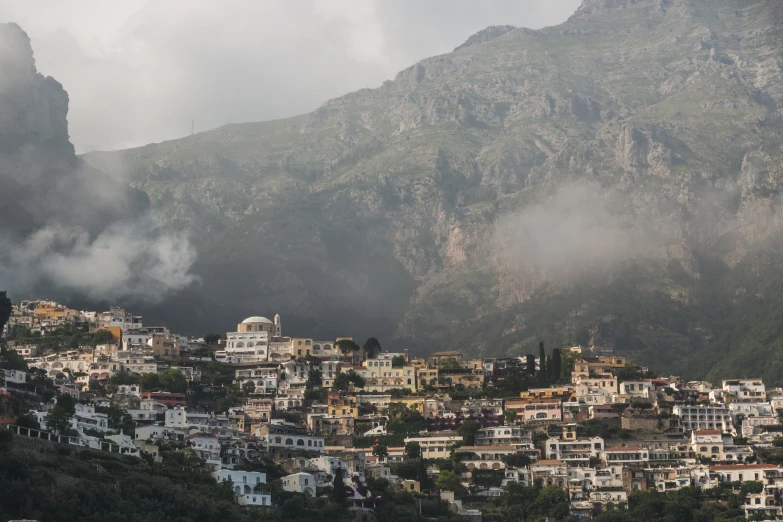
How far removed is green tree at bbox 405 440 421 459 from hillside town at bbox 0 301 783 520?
0.26 m

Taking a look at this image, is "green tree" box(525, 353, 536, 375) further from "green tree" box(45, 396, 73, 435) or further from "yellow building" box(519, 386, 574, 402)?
"green tree" box(45, 396, 73, 435)

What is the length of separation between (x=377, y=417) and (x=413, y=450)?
11685mm

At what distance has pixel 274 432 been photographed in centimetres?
13475

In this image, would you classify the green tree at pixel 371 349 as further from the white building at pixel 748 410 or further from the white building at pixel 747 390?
the white building at pixel 748 410

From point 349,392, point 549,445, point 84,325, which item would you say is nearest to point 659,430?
point 549,445

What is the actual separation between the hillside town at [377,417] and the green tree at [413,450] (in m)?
0.26

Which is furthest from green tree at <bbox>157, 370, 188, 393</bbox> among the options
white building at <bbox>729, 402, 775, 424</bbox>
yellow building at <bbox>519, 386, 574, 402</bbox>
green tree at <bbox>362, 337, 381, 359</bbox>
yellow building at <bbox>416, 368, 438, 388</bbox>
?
white building at <bbox>729, 402, 775, 424</bbox>

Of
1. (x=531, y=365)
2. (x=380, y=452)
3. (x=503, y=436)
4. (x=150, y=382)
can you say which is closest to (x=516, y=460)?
(x=503, y=436)

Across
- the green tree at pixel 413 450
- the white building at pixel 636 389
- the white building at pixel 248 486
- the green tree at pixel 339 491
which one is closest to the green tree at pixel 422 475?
the green tree at pixel 413 450

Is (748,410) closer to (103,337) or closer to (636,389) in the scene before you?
(636,389)

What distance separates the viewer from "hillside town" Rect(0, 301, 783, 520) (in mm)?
122688

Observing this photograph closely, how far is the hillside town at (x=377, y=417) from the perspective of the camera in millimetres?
122688

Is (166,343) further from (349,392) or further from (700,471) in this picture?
(700,471)

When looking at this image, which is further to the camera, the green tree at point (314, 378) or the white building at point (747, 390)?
the green tree at point (314, 378)
